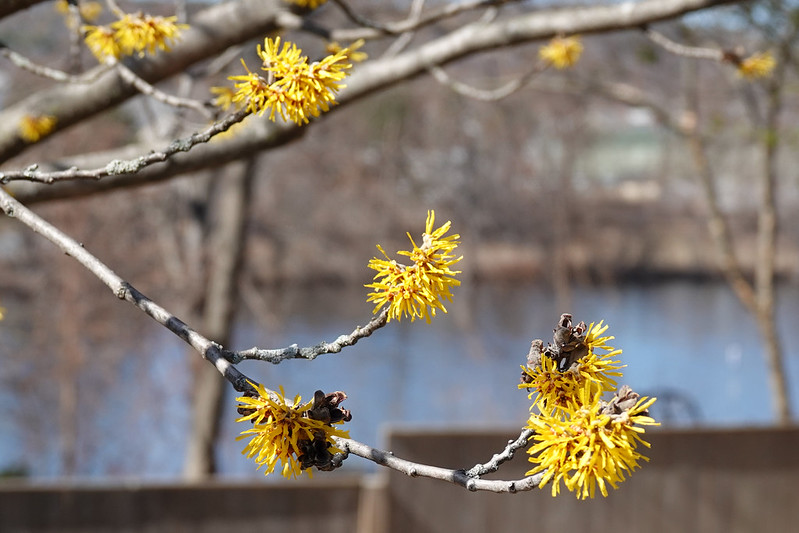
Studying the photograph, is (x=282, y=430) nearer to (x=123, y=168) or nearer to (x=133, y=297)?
(x=133, y=297)

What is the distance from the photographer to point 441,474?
657 mm

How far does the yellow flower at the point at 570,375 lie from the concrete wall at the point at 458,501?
127 inches

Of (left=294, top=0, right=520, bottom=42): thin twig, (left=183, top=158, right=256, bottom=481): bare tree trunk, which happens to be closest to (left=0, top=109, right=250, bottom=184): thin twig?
(left=294, top=0, right=520, bottom=42): thin twig

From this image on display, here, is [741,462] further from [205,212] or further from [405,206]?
[405,206]

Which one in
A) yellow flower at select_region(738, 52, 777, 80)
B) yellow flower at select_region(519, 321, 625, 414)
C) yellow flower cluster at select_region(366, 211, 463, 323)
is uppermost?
yellow flower at select_region(738, 52, 777, 80)

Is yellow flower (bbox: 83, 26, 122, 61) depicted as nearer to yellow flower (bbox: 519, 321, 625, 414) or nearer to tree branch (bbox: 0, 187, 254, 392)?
tree branch (bbox: 0, 187, 254, 392)

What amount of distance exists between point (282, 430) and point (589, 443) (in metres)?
0.27

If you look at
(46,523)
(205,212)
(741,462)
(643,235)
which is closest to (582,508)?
(741,462)

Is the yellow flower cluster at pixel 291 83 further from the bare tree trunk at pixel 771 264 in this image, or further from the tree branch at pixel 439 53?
the bare tree trunk at pixel 771 264

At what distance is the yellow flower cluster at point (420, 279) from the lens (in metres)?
0.73

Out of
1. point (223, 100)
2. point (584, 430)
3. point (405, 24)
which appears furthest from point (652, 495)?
point (584, 430)

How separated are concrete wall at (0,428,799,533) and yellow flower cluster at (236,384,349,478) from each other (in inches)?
128

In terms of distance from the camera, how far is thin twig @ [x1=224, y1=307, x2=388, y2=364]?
720mm

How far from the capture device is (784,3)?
5551 mm
